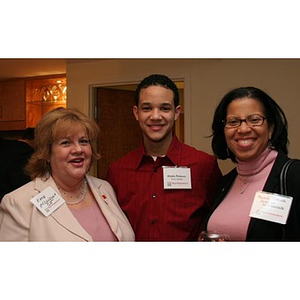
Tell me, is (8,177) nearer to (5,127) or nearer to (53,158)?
(53,158)

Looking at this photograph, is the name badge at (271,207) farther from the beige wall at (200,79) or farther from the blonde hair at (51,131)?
the beige wall at (200,79)

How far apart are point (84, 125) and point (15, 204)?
41cm

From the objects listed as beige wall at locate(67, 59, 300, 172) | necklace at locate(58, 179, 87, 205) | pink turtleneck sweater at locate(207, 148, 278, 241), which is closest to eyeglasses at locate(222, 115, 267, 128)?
pink turtleneck sweater at locate(207, 148, 278, 241)

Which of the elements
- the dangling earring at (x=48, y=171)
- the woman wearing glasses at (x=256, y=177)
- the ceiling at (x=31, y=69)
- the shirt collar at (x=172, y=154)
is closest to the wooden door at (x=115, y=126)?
the ceiling at (x=31, y=69)

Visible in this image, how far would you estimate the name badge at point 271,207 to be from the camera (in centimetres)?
132

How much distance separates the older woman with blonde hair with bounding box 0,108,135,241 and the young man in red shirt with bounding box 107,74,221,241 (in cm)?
10

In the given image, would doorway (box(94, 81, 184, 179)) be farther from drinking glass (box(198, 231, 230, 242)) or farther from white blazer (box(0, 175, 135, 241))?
drinking glass (box(198, 231, 230, 242))

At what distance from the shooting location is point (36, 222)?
145 centimetres

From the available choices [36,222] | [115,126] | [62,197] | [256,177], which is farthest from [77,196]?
[115,126]

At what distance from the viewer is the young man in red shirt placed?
164 cm

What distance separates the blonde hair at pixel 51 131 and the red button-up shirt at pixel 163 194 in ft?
0.88

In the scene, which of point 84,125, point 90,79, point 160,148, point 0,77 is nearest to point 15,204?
point 84,125

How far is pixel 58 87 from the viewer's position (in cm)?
374

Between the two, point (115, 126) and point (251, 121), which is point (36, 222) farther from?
point (115, 126)
